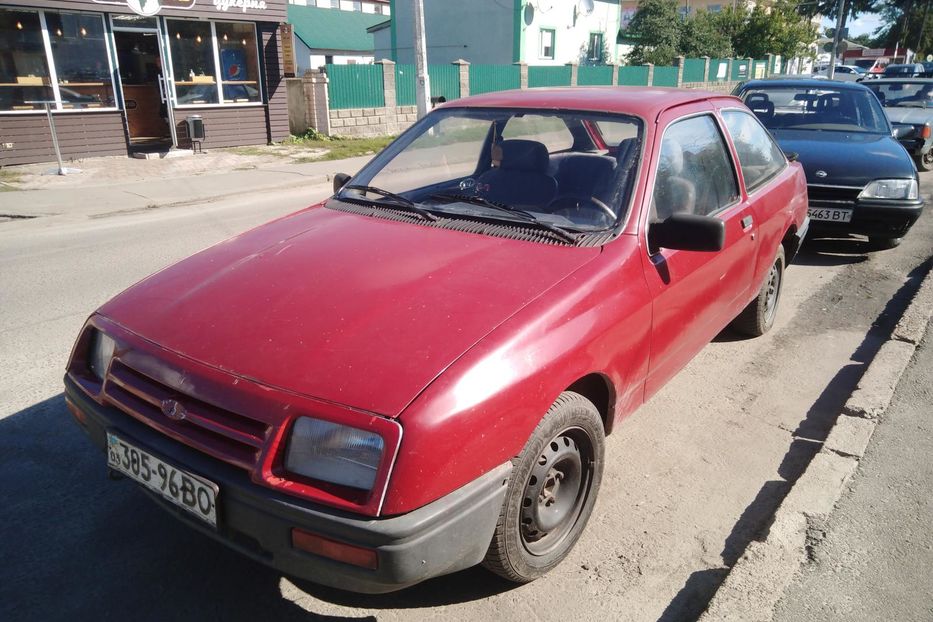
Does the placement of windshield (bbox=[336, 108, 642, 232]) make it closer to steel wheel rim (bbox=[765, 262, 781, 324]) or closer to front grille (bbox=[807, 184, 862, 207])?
steel wheel rim (bbox=[765, 262, 781, 324])

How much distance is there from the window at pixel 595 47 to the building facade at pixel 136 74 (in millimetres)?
21877

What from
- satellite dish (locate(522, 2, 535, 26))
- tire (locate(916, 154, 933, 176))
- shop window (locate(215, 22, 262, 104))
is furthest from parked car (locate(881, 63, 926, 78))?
shop window (locate(215, 22, 262, 104))

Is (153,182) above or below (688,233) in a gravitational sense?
below

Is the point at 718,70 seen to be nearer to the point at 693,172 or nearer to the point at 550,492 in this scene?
the point at 693,172

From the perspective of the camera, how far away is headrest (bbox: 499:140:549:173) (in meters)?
3.54

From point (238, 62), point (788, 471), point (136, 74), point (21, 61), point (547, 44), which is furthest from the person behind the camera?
point (547, 44)

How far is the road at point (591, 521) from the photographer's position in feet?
8.37

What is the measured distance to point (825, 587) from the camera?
260 centimetres

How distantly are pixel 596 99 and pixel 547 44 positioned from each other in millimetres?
30020

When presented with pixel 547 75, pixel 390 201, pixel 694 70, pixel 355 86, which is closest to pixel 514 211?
pixel 390 201

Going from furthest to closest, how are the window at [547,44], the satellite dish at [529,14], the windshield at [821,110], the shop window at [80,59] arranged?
1. the window at [547,44]
2. the satellite dish at [529,14]
3. the shop window at [80,59]
4. the windshield at [821,110]

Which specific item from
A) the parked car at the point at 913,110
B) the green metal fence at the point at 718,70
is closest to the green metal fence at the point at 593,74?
the green metal fence at the point at 718,70

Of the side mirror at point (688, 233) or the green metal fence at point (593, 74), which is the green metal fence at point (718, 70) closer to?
the green metal fence at point (593, 74)

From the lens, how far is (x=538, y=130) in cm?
371
